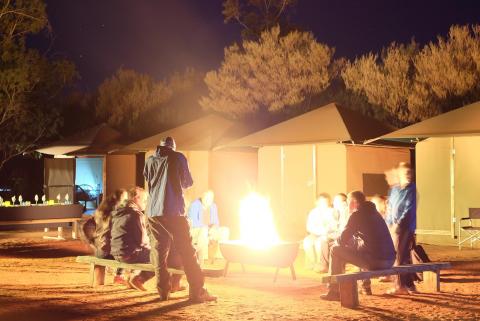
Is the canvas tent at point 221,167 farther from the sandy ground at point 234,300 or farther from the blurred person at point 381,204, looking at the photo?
the blurred person at point 381,204

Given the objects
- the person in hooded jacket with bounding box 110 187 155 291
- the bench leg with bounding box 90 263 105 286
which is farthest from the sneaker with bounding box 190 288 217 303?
the bench leg with bounding box 90 263 105 286

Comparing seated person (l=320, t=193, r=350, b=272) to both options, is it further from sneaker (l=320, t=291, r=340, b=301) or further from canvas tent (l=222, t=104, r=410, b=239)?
canvas tent (l=222, t=104, r=410, b=239)

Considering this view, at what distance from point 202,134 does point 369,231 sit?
24.6 ft

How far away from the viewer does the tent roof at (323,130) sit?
436 inches

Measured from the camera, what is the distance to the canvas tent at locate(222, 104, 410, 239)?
464 inches

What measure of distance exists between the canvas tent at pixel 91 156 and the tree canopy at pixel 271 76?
142 inches

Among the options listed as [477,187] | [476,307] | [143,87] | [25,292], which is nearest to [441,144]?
[477,187]

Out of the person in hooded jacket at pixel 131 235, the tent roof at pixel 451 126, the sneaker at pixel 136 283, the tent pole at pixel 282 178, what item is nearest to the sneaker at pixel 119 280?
the person in hooded jacket at pixel 131 235

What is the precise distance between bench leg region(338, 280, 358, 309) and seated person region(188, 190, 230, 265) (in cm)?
379

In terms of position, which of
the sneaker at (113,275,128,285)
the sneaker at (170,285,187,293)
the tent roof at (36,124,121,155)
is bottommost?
the sneaker at (170,285,187,293)

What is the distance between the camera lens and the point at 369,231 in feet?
23.1

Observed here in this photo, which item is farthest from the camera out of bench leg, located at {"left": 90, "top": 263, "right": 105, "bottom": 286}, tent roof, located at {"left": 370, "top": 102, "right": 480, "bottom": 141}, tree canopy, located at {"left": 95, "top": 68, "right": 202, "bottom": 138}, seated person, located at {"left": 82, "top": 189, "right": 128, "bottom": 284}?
tree canopy, located at {"left": 95, "top": 68, "right": 202, "bottom": 138}

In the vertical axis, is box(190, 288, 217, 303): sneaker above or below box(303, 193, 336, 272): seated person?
below

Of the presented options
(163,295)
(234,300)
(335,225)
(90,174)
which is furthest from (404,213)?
(90,174)
